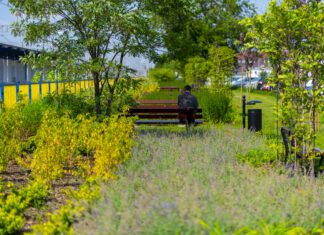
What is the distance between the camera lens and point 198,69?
127 feet

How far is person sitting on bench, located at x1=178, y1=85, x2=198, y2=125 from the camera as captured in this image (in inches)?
624

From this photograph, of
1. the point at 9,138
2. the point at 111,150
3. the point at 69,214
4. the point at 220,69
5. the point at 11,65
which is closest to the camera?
the point at 69,214

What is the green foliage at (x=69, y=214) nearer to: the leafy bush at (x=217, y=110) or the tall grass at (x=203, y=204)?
the tall grass at (x=203, y=204)

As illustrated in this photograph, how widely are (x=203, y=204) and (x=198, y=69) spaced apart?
34.0 metres

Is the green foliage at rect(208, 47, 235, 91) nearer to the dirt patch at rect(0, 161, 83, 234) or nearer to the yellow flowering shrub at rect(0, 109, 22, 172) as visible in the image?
the yellow flowering shrub at rect(0, 109, 22, 172)

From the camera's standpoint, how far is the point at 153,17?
12.6 m

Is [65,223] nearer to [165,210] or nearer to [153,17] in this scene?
[165,210]

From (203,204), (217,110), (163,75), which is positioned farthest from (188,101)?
(163,75)

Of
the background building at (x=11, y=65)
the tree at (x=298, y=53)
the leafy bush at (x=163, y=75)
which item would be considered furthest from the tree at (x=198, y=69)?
the tree at (x=298, y=53)

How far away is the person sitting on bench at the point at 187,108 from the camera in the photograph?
15859 mm

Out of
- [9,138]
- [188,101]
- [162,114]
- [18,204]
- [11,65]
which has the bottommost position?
[18,204]

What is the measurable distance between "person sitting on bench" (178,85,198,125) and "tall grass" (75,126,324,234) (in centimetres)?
820

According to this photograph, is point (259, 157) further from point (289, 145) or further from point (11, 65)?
point (11, 65)

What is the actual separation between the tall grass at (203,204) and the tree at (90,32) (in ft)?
15.2
